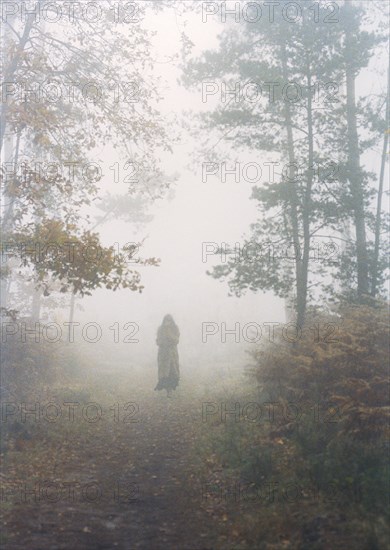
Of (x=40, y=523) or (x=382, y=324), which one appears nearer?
(x=40, y=523)

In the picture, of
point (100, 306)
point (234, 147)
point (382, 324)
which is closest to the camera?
point (382, 324)

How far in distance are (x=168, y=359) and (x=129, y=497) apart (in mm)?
10660

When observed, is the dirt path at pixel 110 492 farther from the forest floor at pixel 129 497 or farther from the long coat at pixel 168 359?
the long coat at pixel 168 359

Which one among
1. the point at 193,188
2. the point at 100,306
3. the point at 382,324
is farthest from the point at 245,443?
the point at 193,188

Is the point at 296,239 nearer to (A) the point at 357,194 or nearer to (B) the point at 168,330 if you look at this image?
(A) the point at 357,194

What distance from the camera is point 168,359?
18578 millimetres

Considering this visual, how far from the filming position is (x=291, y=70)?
14.5 metres

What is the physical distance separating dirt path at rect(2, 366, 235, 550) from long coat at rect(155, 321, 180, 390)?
5231mm

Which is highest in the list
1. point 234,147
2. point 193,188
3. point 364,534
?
point 193,188

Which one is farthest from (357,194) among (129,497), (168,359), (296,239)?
(129,497)

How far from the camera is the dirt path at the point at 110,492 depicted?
21.0ft

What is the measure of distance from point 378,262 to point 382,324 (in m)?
4.85

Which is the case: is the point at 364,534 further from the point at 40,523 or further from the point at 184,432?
the point at 184,432

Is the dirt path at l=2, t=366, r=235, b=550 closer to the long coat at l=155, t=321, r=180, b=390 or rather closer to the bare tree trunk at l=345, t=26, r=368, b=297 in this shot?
the long coat at l=155, t=321, r=180, b=390
